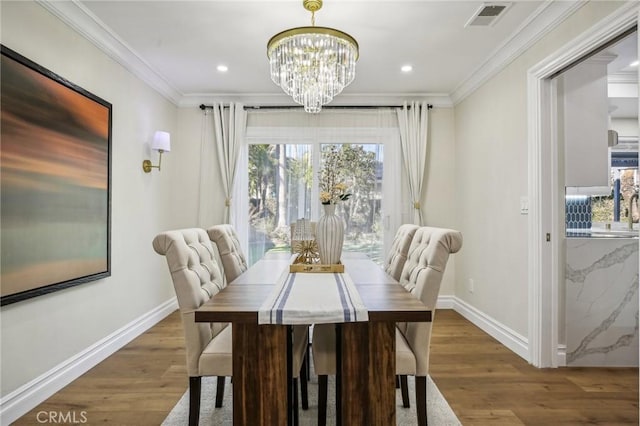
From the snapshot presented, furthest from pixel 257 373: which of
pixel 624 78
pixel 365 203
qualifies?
pixel 624 78

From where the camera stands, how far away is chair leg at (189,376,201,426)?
1.70 meters

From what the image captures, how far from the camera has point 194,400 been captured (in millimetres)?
1717

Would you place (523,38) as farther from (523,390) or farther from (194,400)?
(194,400)

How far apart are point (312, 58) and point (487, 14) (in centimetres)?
135

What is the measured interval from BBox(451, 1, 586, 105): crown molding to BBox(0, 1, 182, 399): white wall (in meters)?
3.26

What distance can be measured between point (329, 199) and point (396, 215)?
2.45 meters

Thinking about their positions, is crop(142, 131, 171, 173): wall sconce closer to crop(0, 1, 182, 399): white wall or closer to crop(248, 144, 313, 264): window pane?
crop(0, 1, 182, 399): white wall

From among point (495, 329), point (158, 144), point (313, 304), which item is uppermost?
point (158, 144)

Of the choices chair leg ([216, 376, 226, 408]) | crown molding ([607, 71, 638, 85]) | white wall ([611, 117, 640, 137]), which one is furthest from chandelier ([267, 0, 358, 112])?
white wall ([611, 117, 640, 137])

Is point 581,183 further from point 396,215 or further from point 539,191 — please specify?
point 396,215

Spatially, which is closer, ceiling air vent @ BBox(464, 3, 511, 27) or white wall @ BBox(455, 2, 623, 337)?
ceiling air vent @ BBox(464, 3, 511, 27)

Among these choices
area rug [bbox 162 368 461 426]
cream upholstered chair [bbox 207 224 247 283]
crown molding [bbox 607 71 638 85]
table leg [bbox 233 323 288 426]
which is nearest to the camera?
table leg [bbox 233 323 288 426]

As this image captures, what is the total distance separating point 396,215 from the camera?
14.4ft

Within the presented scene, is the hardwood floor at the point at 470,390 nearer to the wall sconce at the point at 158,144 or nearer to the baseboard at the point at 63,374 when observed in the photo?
the baseboard at the point at 63,374
